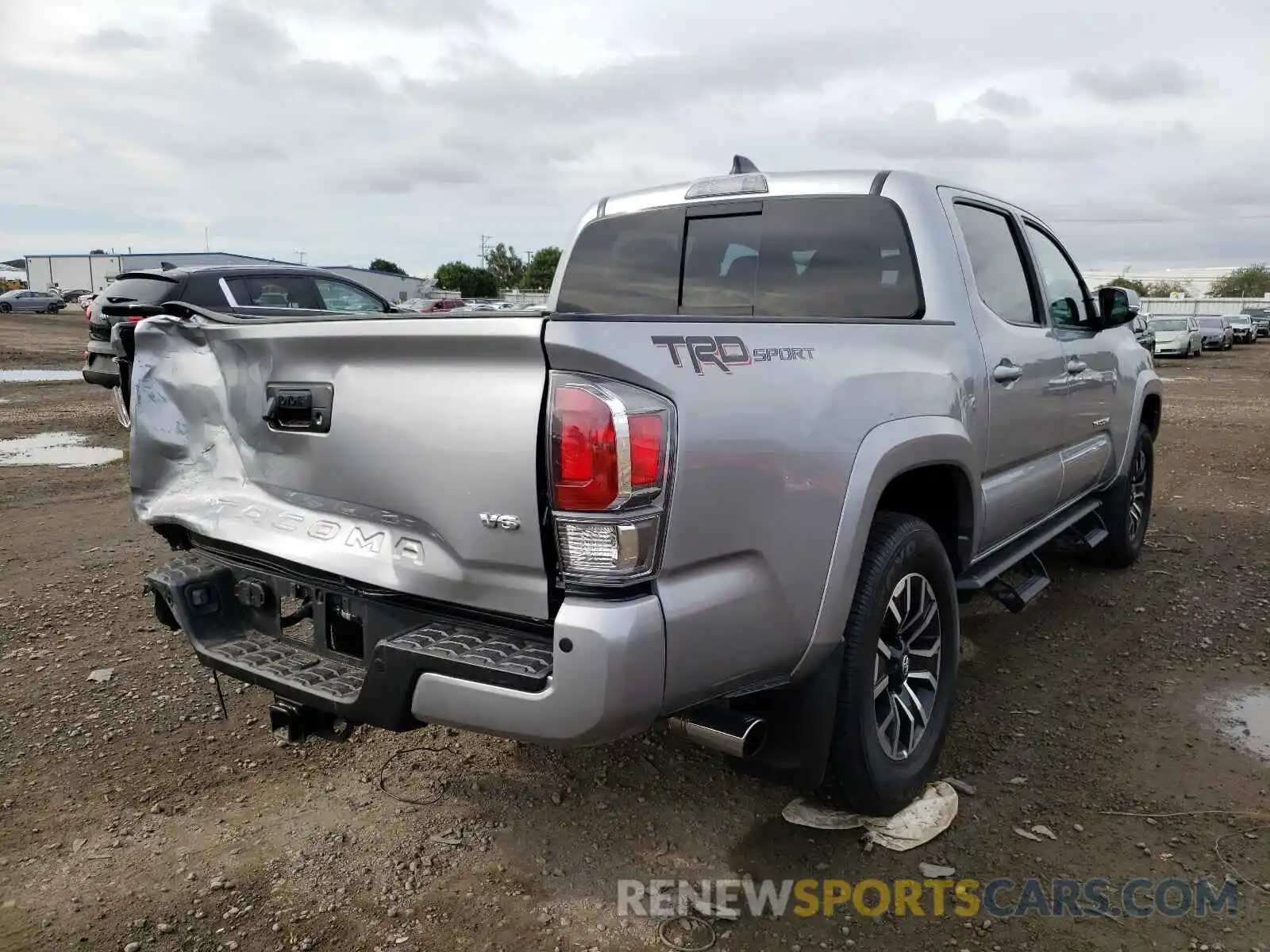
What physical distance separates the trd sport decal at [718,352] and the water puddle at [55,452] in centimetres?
813

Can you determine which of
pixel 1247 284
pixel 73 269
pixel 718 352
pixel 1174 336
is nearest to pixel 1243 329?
pixel 1174 336

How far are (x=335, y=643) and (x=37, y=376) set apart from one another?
17.8 meters

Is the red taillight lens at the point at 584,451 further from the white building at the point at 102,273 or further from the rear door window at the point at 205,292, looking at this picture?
the white building at the point at 102,273

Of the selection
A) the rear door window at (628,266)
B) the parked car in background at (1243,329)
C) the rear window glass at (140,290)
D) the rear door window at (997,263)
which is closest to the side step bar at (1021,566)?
the rear door window at (997,263)

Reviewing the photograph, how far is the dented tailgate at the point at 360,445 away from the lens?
6.89 feet

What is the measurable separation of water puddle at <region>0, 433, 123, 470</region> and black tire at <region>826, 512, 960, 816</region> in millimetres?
8065

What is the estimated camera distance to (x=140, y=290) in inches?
390

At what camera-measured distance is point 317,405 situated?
98.1 inches

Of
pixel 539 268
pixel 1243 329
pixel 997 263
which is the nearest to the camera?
pixel 997 263

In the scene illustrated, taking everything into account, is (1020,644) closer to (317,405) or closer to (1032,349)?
(1032,349)

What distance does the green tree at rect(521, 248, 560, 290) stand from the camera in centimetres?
8325

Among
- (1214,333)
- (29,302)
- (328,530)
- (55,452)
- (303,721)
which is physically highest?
(29,302)

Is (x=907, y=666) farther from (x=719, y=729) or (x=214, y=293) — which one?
(x=214, y=293)

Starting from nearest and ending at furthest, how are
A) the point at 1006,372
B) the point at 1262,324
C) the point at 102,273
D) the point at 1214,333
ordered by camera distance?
1. the point at 1006,372
2. the point at 1214,333
3. the point at 1262,324
4. the point at 102,273
